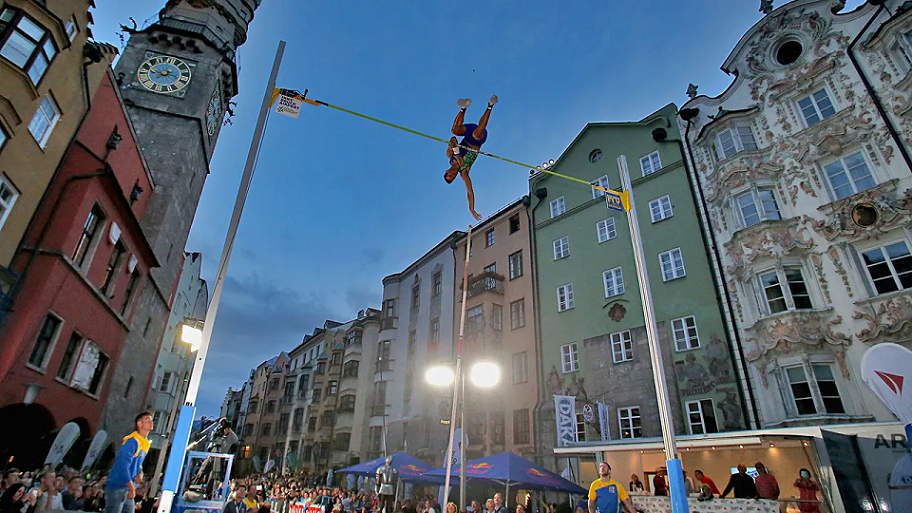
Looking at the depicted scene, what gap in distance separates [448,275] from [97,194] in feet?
75.2

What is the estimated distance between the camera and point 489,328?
28.8m

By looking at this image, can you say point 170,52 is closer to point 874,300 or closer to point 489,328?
point 489,328

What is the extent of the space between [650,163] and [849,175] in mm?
8643

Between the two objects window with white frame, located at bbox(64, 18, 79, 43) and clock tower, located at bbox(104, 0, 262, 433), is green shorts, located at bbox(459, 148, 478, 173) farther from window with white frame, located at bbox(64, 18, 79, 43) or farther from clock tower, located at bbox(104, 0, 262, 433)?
clock tower, located at bbox(104, 0, 262, 433)

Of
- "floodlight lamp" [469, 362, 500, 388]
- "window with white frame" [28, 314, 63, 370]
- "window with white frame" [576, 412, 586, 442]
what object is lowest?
"window with white frame" [576, 412, 586, 442]

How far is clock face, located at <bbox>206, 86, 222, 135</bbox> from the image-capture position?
33531mm

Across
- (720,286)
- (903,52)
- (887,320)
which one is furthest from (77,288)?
(903,52)

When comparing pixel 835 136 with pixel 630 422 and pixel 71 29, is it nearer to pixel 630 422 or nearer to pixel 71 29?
pixel 630 422

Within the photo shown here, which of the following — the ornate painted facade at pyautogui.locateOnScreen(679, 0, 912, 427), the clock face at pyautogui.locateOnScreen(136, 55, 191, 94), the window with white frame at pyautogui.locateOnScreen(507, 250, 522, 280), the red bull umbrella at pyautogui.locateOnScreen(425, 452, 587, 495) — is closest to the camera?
the red bull umbrella at pyautogui.locateOnScreen(425, 452, 587, 495)

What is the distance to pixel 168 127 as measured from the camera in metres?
30.0

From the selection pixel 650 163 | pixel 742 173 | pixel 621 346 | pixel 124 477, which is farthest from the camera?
pixel 650 163

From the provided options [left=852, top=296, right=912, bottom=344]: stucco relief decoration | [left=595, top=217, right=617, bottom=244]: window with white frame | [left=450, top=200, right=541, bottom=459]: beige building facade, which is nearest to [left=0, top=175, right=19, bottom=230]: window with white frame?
[left=450, top=200, right=541, bottom=459]: beige building facade

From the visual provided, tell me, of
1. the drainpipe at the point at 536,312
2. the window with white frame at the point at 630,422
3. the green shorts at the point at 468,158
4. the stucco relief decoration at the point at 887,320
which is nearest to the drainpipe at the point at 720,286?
the stucco relief decoration at the point at 887,320

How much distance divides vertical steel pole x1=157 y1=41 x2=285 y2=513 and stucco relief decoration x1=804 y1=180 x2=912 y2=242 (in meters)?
19.5
